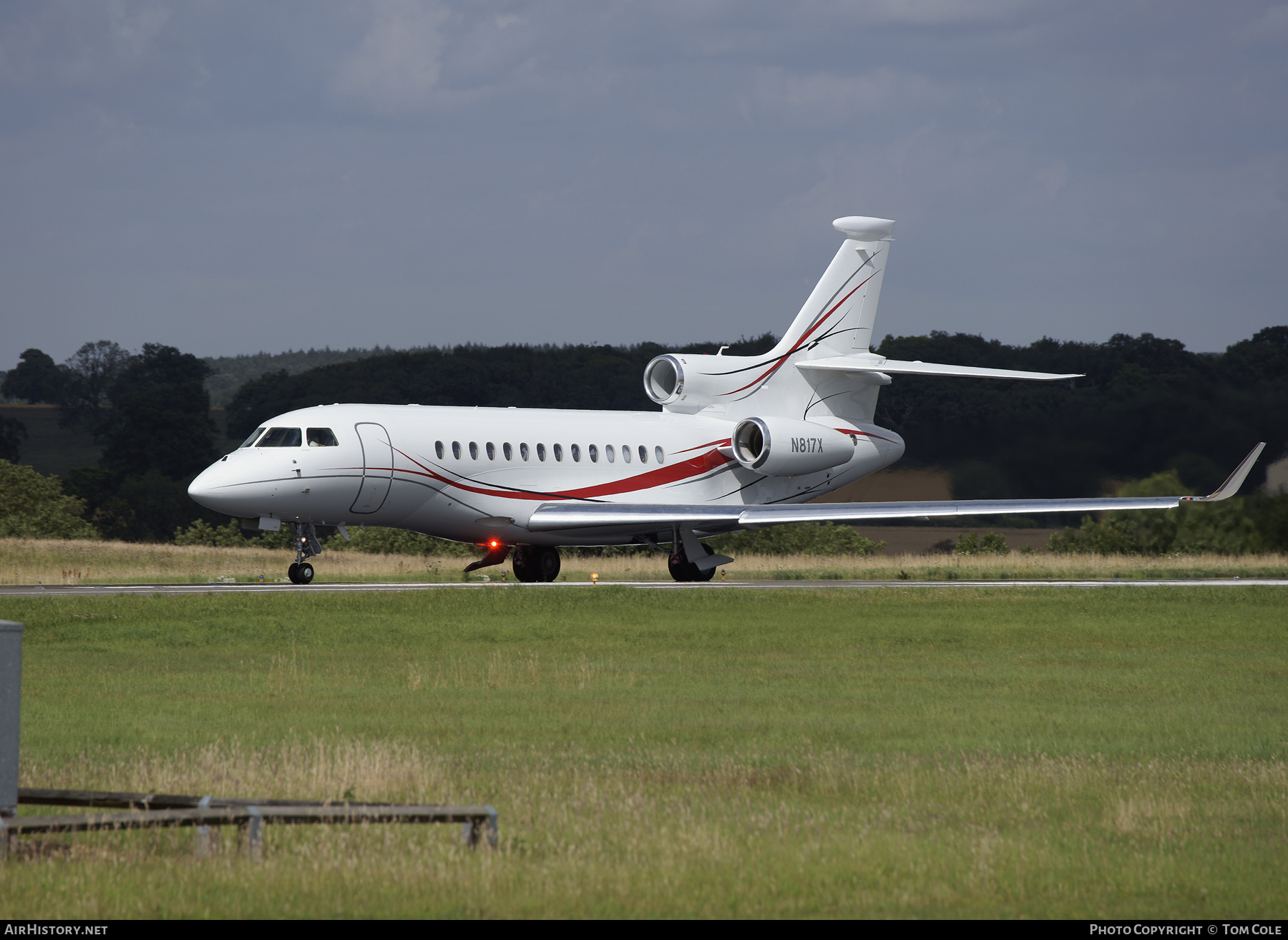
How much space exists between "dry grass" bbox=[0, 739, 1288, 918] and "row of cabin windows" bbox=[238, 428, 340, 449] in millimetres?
19351

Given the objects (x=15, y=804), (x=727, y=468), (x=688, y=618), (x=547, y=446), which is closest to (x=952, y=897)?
(x=15, y=804)

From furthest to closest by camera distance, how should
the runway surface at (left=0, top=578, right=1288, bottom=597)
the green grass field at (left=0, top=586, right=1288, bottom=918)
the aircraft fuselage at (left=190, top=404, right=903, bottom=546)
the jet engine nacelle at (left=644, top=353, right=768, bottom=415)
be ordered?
1. the jet engine nacelle at (left=644, top=353, right=768, bottom=415)
2. the aircraft fuselage at (left=190, top=404, right=903, bottom=546)
3. the runway surface at (left=0, top=578, right=1288, bottom=597)
4. the green grass field at (left=0, top=586, right=1288, bottom=918)

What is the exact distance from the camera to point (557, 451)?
35.8 m

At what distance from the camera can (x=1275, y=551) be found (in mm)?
48875

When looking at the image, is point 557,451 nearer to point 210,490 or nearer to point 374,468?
point 374,468

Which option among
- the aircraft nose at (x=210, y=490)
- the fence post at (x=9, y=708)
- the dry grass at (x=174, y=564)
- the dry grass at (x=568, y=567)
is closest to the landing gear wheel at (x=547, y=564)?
the dry grass at (x=568, y=567)

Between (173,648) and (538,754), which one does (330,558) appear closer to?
(173,648)

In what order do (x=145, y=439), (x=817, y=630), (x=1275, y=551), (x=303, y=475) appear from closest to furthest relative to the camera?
(x=817, y=630), (x=303, y=475), (x=1275, y=551), (x=145, y=439)

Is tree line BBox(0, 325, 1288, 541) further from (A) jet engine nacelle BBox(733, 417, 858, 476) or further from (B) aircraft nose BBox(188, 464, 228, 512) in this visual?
(B) aircraft nose BBox(188, 464, 228, 512)

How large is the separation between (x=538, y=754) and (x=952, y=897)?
499 centimetres

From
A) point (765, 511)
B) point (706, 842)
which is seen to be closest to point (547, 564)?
point (765, 511)

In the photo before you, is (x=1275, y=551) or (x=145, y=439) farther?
(x=145, y=439)

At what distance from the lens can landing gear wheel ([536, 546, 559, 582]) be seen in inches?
1455

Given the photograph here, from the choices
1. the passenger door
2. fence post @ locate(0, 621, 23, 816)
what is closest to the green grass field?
fence post @ locate(0, 621, 23, 816)
